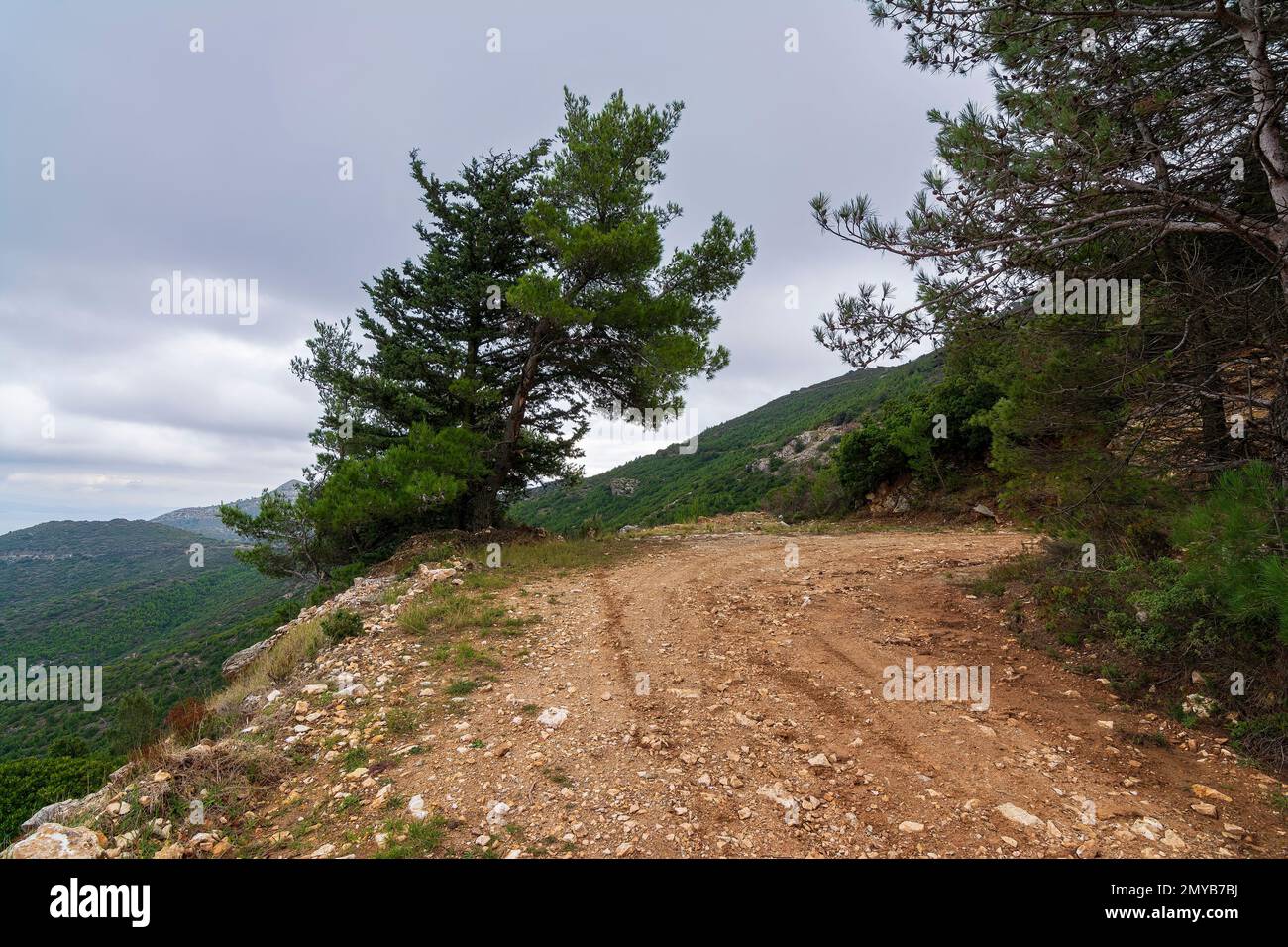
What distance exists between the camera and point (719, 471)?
224ft

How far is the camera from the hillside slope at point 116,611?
32344mm

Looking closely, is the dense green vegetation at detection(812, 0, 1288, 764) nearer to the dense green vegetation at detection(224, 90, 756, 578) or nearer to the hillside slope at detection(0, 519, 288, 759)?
the dense green vegetation at detection(224, 90, 756, 578)

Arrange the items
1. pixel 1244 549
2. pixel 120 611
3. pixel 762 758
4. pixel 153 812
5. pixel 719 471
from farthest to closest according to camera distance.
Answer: pixel 120 611 → pixel 719 471 → pixel 1244 549 → pixel 762 758 → pixel 153 812

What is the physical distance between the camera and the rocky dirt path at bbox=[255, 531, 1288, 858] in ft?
9.86

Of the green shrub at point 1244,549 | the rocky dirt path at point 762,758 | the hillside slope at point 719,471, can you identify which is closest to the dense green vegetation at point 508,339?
the rocky dirt path at point 762,758

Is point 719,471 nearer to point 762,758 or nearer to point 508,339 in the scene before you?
point 508,339

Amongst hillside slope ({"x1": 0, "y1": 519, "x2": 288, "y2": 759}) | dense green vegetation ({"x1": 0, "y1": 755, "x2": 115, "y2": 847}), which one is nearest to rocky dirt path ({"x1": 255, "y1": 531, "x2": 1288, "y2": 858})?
dense green vegetation ({"x1": 0, "y1": 755, "x2": 115, "y2": 847})

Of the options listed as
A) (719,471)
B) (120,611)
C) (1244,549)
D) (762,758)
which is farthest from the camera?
(120,611)

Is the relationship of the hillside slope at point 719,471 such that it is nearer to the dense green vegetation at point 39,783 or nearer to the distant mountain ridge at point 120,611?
the distant mountain ridge at point 120,611

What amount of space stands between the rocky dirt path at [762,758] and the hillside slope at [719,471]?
26361 mm

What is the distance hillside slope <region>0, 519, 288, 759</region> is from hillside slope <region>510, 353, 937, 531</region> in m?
24.0

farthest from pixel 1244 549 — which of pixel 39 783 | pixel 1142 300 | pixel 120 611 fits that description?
pixel 120 611

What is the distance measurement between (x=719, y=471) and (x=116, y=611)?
88.9 metres

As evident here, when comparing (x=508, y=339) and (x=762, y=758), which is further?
(x=508, y=339)
